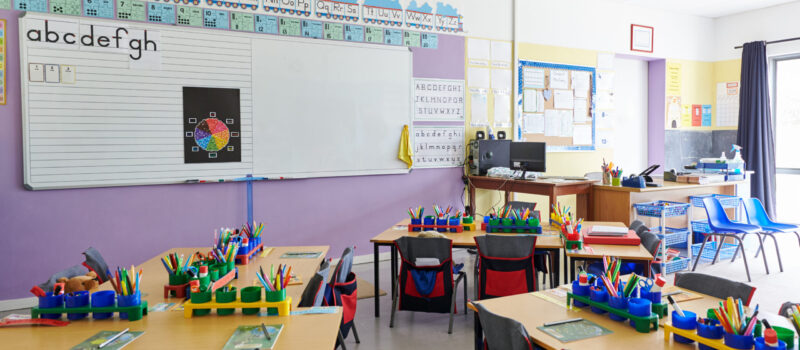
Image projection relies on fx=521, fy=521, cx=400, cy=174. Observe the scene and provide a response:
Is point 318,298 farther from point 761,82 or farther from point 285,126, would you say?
point 761,82

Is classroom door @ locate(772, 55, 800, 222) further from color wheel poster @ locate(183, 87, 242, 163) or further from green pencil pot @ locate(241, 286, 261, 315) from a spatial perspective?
green pencil pot @ locate(241, 286, 261, 315)

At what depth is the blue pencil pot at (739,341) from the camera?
1590 millimetres

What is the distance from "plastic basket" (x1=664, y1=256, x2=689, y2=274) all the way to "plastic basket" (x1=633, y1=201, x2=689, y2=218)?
47 centimetres

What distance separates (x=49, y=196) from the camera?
14.5ft

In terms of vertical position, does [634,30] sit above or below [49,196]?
above

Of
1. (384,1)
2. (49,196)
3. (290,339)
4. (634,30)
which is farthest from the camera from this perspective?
A: (634,30)

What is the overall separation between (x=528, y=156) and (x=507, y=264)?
2461 millimetres

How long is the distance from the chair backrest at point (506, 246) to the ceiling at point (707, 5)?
218 inches

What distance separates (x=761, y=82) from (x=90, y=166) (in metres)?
8.80

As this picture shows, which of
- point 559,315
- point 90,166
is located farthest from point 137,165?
point 559,315

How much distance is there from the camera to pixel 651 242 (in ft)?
11.5

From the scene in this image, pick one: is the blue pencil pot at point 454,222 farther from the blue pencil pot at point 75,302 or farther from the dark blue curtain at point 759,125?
the dark blue curtain at point 759,125

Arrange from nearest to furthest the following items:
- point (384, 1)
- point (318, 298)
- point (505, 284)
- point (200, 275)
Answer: point (200, 275) → point (318, 298) → point (505, 284) → point (384, 1)

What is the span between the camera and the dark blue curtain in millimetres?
7766
